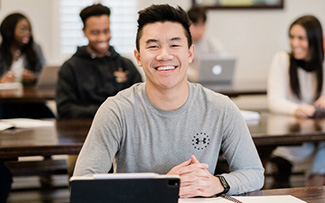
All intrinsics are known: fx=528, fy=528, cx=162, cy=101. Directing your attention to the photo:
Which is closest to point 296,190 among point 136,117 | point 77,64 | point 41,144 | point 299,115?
point 136,117

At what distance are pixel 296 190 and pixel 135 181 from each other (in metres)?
0.59

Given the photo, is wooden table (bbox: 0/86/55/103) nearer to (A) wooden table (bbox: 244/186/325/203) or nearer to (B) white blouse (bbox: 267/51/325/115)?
(B) white blouse (bbox: 267/51/325/115)

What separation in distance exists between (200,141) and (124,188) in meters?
0.50

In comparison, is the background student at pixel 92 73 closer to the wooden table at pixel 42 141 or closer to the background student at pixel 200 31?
the wooden table at pixel 42 141

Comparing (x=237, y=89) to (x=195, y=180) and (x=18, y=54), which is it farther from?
(x=195, y=180)

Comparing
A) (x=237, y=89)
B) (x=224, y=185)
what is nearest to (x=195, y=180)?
(x=224, y=185)

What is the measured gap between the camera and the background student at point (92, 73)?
10.0ft

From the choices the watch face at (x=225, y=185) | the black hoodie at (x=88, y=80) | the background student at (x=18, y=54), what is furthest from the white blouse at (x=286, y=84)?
the background student at (x=18, y=54)

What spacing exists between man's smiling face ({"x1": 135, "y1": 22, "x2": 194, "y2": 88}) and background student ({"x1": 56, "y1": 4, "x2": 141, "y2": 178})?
1375 mm

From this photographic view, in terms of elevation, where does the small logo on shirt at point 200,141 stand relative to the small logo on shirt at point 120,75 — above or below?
below

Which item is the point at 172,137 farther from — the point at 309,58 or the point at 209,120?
the point at 309,58

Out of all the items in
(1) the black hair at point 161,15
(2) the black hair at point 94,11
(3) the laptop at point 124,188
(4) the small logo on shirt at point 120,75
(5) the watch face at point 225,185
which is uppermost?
(2) the black hair at point 94,11

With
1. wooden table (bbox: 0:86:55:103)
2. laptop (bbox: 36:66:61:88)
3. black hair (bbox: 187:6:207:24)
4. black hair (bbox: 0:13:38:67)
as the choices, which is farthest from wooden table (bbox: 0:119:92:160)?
black hair (bbox: 187:6:207:24)

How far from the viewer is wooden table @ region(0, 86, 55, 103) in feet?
11.5
